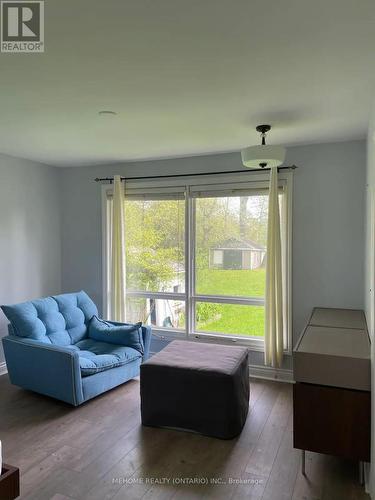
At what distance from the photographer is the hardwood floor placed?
215 cm

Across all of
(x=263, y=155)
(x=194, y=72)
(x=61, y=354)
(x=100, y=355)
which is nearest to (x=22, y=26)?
(x=194, y=72)

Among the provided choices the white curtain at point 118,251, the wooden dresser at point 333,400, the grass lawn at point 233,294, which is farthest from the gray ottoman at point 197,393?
the white curtain at point 118,251

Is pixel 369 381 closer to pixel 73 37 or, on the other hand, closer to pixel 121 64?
pixel 121 64

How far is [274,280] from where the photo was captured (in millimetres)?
3684

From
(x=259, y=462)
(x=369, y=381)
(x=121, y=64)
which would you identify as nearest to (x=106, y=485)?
(x=259, y=462)

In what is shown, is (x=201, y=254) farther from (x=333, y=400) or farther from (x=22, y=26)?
(x=22, y=26)

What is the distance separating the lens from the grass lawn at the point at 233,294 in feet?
13.1

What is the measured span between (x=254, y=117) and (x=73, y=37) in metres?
1.54

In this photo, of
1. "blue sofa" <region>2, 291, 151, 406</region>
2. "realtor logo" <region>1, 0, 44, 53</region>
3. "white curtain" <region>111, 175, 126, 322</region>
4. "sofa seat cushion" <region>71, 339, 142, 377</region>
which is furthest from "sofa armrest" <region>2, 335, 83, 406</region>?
"realtor logo" <region>1, 0, 44, 53</region>

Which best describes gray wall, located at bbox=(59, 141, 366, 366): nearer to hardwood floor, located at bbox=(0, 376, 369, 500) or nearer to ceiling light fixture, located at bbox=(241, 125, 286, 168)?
ceiling light fixture, located at bbox=(241, 125, 286, 168)

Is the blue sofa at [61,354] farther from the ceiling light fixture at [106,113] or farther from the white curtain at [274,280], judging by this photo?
the ceiling light fixture at [106,113]

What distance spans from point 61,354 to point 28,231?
1.90 metres

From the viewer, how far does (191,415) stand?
2.77 m

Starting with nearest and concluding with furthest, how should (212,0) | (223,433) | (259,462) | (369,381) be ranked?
(212,0) < (369,381) < (259,462) < (223,433)
